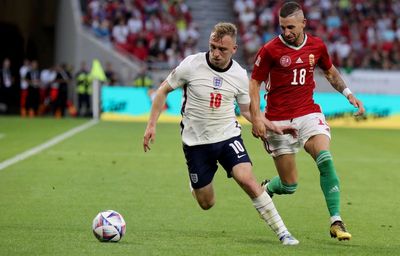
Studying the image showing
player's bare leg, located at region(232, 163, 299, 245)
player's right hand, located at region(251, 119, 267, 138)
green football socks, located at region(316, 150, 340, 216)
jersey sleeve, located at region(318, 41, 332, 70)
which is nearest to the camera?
player's bare leg, located at region(232, 163, 299, 245)

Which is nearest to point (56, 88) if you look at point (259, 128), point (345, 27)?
point (345, 27)

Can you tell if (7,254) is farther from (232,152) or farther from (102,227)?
(232,152)

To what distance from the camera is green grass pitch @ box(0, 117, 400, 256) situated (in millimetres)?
8719

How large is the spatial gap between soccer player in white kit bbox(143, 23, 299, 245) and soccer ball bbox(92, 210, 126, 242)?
2.55 ft

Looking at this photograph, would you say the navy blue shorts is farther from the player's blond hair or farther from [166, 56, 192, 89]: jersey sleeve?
the player's blond hair

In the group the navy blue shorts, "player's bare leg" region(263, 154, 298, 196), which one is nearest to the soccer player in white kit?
the navy blue shorts

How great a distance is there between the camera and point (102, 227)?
28.7 ft

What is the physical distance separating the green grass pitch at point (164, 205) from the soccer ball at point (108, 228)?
10cm

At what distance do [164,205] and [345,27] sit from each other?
2898cm

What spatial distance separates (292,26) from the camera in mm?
9867

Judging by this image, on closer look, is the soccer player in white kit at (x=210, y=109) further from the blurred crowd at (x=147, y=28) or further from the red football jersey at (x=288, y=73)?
the blurred crowd at (x=147, y=28)

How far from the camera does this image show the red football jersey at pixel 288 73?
1002 cm

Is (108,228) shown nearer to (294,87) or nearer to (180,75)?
(180,75)

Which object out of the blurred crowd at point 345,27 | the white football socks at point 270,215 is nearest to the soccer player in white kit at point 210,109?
the white football socks at point 270,215
